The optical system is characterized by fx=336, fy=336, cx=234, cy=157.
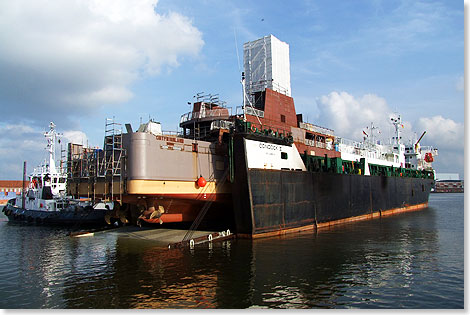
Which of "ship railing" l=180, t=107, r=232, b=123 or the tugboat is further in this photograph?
the tugboat

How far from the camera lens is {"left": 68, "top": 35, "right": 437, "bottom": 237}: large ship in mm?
22781

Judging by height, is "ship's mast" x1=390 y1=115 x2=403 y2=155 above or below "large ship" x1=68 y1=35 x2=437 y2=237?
above

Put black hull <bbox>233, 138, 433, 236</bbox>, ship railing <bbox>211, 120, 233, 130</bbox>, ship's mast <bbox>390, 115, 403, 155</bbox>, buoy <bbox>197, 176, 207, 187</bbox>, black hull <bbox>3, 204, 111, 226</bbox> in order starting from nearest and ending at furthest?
1. black hull <bbox>233, 138, 433, 236</bbox>
2. buoy <bbox>197, 176, 207, 187</bbox>
3. ship railing <bbox>211, 120, 233, 130</bbox>
4. black hull <bbox>3, 204, 111, 226</bbox>
5. ship's mast <bbox>390, 115, 403, 155</bbox>

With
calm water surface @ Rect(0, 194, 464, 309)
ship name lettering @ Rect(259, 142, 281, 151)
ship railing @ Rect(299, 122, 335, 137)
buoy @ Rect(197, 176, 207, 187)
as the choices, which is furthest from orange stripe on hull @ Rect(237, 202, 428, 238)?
ship railing @ Rect(299, 122, 335, 137)

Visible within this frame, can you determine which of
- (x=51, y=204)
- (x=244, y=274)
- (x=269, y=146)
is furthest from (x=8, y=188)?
(x=244, y=274)

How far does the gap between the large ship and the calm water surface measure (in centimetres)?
316

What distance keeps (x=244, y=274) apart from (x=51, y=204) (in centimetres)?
3866

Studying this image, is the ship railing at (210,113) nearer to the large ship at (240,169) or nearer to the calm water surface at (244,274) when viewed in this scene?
the large ship at (240,169)

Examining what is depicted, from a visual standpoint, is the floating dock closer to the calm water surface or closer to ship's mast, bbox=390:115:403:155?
the calm water surface

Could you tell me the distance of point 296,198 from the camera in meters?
28.3

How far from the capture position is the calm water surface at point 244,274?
12742 mm

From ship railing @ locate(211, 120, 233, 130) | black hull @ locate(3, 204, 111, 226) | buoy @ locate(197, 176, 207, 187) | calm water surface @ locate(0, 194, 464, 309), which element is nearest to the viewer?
calm water surface @ locate(0, 194, 464, 309)

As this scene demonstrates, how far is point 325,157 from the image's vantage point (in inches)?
1383

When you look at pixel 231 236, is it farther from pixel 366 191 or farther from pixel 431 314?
pixel 366 191
